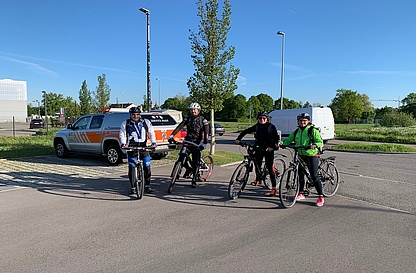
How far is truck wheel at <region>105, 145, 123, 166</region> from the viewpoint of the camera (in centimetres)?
1048

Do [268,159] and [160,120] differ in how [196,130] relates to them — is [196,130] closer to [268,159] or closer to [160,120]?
[268,159]

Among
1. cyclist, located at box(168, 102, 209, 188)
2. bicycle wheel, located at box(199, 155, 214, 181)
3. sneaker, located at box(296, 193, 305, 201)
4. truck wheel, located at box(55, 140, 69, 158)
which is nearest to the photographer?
sneaker, located at box(296, 193, 305, 201)

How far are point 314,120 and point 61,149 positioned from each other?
39.5 feet

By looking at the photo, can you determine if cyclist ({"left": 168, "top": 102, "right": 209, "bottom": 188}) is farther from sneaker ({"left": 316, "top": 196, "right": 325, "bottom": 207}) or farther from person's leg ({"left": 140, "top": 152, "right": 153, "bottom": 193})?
sneaker ({"left": 316, "top": 196, "right": 325, "bottom": 207})

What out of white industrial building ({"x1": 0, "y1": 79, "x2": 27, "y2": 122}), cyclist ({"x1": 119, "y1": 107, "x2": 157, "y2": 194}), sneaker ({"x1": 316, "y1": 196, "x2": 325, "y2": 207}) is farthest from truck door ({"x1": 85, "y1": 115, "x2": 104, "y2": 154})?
white industrial building ({"x1": 0, "y1": 79, "x2": 27, "y2": 122})

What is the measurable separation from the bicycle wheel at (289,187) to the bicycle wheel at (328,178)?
0.97 m

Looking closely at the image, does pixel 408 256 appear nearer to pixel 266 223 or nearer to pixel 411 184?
pixel 266 223

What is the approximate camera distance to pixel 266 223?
5066 millimetres

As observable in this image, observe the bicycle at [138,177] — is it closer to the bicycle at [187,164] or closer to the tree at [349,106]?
the bicycle at [187,164]

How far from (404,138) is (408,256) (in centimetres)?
2122

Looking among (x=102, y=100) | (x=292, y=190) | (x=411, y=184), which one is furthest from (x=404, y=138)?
(x=102, y=100)

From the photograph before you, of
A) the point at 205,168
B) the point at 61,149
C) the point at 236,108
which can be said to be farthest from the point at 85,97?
the point at 236,108

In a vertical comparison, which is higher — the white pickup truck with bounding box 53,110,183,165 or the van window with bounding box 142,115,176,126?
the van window with bounding box 142,115,176,126

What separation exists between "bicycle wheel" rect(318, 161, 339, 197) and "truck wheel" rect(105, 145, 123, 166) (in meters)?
6.37
